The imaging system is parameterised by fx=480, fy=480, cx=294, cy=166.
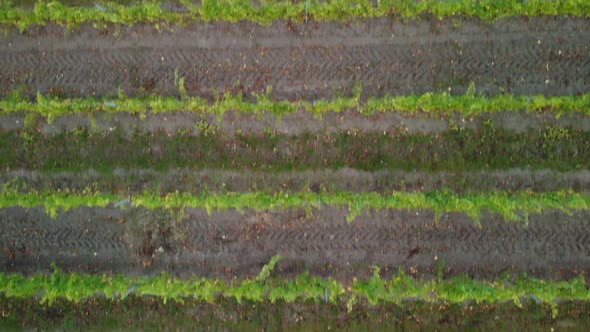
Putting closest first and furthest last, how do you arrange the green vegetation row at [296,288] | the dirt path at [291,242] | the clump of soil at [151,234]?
the green vegetation row at [296,288]
the dirt path at [291,242]
the clump of soil at [151,234]

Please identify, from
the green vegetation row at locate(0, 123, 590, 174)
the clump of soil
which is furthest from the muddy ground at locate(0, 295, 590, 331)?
the green vegetation row at locate(0, 123, 590, 174)

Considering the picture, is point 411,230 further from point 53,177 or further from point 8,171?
point 8,171

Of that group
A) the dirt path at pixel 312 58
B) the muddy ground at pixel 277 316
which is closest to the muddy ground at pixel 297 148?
the dirt path at pixel 312 58

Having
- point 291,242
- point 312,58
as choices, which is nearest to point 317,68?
point 312,58

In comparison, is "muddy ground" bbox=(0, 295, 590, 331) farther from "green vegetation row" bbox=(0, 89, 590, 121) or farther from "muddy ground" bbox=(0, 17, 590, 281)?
"green vegetation row" bbox=(0, 89, 590, 121)

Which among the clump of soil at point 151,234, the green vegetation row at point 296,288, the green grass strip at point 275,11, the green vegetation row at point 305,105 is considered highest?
the green grass strip at point 275,11

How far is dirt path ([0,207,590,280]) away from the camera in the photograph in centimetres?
704

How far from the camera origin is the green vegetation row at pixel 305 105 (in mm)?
6988

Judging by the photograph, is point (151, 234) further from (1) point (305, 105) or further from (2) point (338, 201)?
(1) point (305, 105)

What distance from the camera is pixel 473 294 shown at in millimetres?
6949

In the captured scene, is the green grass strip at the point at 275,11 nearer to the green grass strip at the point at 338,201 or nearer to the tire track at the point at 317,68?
the tire track at the point at 317,68

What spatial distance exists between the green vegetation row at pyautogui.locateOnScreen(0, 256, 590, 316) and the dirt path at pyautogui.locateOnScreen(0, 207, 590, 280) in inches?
5.8

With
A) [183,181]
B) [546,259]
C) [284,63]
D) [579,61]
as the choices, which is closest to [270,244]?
[183,181]

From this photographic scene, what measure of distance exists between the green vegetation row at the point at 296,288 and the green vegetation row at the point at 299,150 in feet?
5.25
